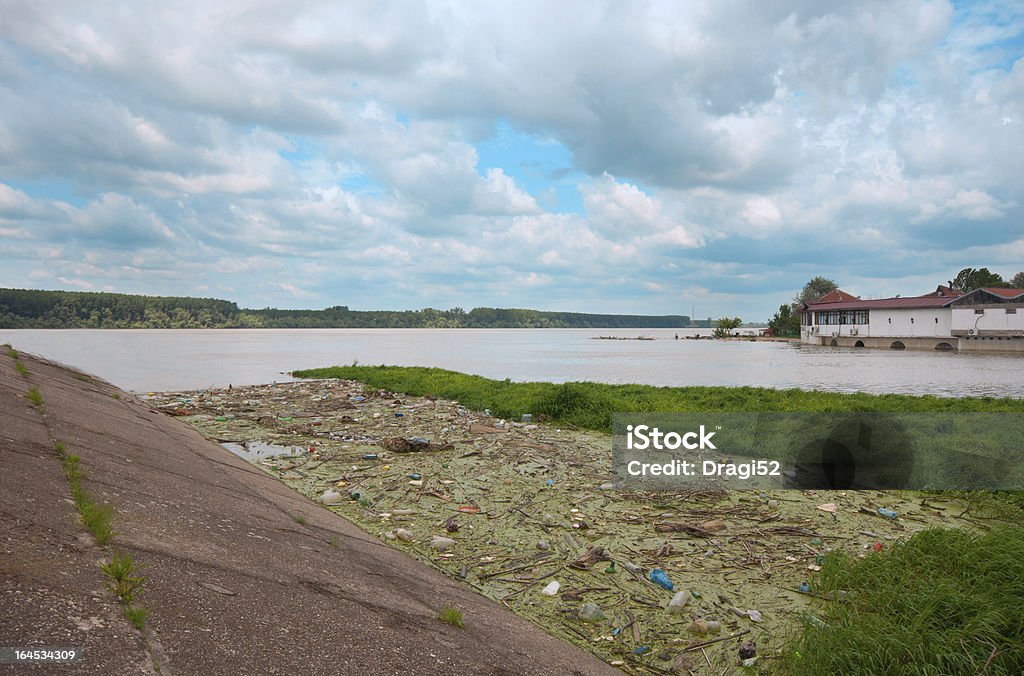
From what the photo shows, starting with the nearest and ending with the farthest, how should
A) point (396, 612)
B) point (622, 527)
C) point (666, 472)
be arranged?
point (396, 612) → point (622, 527) → point (666, 472)

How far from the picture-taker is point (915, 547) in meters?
5.31

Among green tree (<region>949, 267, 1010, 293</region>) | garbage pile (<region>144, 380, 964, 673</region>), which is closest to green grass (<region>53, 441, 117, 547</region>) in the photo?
garbage pile (<region>144, 380, 964, 673</region>)

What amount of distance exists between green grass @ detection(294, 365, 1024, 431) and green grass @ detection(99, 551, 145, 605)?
1150cm

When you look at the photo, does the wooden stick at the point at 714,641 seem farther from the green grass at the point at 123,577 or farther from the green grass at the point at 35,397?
the green grass at the point at 35,397

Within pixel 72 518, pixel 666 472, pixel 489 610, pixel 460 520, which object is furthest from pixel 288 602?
pixel 666 472

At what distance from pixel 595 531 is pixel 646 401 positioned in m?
9.78

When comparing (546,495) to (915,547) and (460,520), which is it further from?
(915,547)

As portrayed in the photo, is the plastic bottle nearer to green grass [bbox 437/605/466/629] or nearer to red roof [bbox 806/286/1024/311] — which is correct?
green grass [bbox 437/605/466/629]

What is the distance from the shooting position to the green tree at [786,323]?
104 metres

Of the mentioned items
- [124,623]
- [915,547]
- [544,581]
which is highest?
[124,623]

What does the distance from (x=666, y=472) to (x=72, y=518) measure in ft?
28.4

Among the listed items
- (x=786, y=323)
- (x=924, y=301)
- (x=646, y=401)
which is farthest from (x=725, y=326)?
(x=646, y=401)

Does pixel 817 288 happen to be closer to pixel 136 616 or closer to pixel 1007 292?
pixel 1007 292

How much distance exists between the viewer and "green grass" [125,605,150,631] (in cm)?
272
